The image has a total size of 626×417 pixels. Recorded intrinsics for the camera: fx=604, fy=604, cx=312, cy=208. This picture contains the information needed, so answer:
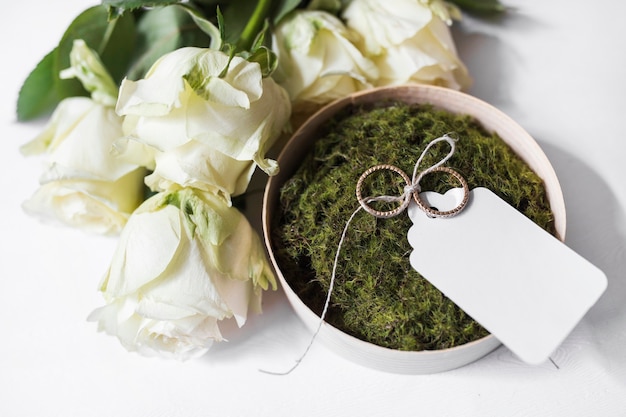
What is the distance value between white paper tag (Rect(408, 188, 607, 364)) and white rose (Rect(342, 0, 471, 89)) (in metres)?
0.19

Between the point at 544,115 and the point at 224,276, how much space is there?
0.45 metres

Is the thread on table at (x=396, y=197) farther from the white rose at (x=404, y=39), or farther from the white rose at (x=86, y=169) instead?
the white rose at (x=86, y=169)

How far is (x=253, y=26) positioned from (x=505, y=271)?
0.39 meters

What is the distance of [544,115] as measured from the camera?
74cm

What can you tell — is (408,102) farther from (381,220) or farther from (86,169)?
(86,169)

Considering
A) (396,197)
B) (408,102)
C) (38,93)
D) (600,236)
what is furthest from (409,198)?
(38,93)

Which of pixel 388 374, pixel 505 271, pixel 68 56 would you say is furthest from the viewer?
pixel 68 56

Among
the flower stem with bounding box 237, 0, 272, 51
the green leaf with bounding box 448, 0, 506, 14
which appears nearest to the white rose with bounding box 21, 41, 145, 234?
the flower stem with bounding box 237, 0, 272, 51

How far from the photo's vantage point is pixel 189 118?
54 centimetres

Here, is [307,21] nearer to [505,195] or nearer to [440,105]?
[440,105]

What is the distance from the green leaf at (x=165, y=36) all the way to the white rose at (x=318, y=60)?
13 centimetres

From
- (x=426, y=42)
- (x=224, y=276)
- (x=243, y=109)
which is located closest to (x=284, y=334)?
(x=224, y=276)

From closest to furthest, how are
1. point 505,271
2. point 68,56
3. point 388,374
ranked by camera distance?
point 505,271
point 388,374
point 68,56

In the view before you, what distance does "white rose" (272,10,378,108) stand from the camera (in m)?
0.65
